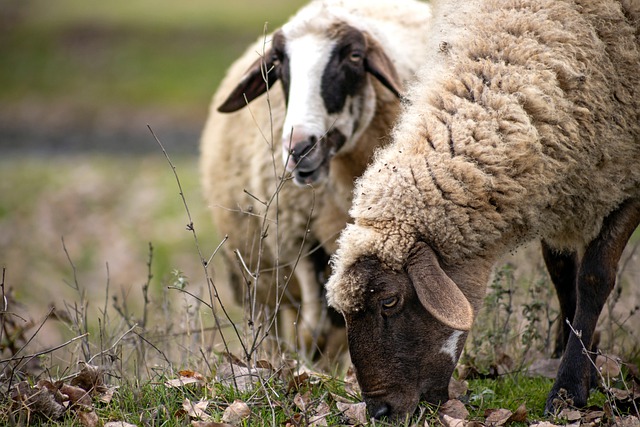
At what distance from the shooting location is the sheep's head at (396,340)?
3877mm

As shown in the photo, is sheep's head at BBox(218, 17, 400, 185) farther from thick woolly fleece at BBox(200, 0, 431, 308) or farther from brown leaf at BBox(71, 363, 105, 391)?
brown leaf at BBox(71, 363, 105, 391)

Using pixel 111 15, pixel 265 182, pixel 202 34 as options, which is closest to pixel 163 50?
pixel 202 34

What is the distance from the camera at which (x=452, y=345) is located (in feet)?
13.1

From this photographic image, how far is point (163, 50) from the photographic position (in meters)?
27.3

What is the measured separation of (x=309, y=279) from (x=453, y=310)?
3065 millimetres

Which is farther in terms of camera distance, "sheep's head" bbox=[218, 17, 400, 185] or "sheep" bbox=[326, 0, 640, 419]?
"sheep's head" bbox=[218, 17, 400, 185]

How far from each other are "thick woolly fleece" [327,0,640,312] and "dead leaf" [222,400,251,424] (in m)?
0.64

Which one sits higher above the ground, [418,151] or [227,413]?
[418,151]

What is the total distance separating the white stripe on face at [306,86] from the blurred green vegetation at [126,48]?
61.5ft

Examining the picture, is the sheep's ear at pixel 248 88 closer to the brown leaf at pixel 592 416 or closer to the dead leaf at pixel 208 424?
the dead leaf at pixel 208 424


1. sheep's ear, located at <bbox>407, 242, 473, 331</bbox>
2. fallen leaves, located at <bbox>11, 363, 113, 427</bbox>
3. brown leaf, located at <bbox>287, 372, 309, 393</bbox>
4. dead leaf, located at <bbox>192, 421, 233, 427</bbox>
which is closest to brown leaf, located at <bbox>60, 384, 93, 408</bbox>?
A: fallen leaves, located at <bbox>11, 363, 113, 427</bbox>

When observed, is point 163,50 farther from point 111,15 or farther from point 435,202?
point 435,202

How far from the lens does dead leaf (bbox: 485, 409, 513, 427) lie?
3.79m

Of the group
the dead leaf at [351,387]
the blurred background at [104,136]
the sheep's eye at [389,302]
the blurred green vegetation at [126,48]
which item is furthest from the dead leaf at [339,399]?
the blurred green vegetation at [126,48]
